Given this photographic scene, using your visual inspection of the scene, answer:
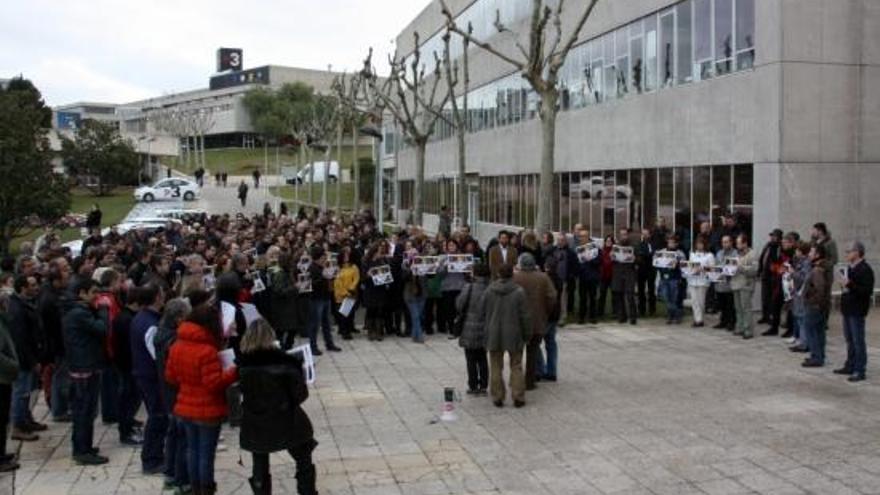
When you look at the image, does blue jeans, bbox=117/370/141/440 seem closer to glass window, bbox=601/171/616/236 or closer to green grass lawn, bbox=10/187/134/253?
glass window, bbox=601/171/616/236

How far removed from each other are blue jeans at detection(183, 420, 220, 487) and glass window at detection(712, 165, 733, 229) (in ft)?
47.7

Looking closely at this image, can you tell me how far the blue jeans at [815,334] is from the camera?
40.9ft

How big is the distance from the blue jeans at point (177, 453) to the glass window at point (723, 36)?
1521cm

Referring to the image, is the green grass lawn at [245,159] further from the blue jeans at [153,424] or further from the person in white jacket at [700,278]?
the blue jeans at [153,424]

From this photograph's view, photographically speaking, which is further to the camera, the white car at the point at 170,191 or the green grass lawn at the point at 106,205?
the white car at the point at 170,191

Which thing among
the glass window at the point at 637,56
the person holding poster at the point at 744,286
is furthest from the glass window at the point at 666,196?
the person holding poster at the point at 744,286

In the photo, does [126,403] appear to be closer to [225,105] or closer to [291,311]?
[291,311]

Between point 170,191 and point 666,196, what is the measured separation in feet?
162

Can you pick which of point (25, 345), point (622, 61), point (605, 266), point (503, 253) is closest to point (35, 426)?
point (25, 345)

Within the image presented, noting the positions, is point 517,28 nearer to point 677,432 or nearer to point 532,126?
point 532,126

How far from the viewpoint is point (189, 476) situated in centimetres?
773

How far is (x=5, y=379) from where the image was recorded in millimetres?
8680

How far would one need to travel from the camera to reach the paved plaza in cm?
816

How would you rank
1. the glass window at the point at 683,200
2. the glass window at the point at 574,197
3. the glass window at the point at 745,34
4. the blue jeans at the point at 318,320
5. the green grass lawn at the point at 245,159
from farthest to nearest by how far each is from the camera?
the green grass lawn at the point at 245,159, the glass window at the point at 574,197, the glass window at the point at 683,200, the glass window at the point at 745,34, the blue jeans at the point at 318,320
